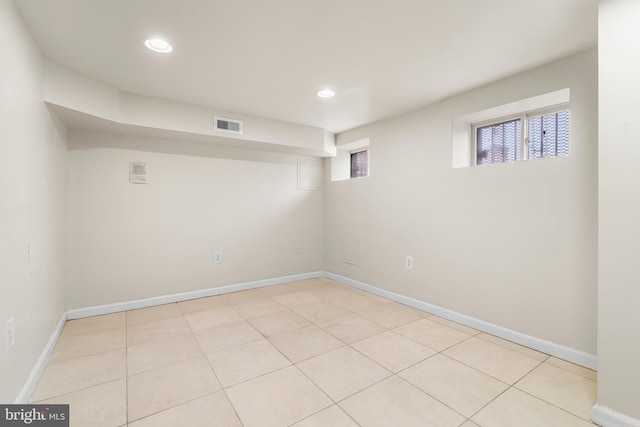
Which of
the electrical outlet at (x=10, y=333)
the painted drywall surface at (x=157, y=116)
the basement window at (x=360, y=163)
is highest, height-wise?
the painted drywall surface at (x=157, y=116)

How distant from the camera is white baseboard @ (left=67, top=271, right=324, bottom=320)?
9.61ft

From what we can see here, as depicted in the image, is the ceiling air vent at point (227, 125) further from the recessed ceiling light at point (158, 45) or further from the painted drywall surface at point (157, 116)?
the recessed ceiling light at point (158, 45)

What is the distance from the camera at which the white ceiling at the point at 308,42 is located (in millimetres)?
1600

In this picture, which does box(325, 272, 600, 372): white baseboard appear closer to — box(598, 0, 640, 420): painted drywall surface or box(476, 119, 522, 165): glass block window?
box(598, 0, 640, 420): painted drywall surface

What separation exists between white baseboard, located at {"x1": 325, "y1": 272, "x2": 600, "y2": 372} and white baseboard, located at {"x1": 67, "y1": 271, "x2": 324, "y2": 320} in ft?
4.38

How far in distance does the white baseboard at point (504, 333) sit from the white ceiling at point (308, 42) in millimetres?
2121

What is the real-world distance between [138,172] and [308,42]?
7.81 ft

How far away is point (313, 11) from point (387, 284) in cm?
291

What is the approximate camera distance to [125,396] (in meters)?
1.70

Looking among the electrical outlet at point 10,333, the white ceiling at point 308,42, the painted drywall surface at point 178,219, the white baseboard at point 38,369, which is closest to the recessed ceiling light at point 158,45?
the white ceiling at point 308,42

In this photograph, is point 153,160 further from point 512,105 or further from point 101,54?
point 512,105

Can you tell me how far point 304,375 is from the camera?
6.28 feet

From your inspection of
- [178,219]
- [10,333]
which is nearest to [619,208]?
[10,333]

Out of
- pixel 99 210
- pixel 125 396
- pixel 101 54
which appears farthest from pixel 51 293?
pixel 101 54
